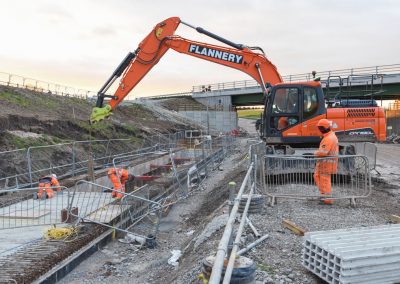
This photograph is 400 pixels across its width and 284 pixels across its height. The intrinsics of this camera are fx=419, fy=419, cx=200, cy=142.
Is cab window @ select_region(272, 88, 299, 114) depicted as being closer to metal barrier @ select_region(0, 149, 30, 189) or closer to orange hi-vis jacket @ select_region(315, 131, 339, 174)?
orange hi-vis jacket @ select_region(315, 131, 339, 174)

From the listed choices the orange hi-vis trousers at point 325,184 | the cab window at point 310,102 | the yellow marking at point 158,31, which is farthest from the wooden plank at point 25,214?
the cab window at point 310,102

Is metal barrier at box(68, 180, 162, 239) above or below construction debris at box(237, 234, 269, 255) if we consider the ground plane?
below

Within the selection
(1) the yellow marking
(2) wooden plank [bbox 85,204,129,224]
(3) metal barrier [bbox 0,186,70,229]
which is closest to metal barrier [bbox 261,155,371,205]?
(2) wooden plank [bbox 85,204,129,224]

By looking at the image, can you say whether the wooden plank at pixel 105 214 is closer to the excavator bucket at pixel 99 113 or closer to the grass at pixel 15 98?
the excavator bucket at pixel 99 113

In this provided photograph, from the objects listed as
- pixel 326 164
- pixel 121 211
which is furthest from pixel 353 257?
pixel 121 211

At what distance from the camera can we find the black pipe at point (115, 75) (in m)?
12.7

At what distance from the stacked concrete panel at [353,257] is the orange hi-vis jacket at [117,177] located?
711 cm

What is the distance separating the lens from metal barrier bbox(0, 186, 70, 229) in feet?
28.0

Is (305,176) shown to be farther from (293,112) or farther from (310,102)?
(310,102)

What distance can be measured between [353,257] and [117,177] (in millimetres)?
8033

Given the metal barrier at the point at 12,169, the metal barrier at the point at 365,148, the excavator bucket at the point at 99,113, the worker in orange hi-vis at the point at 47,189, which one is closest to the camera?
the worker in orange hi-vis at the point at 47,189

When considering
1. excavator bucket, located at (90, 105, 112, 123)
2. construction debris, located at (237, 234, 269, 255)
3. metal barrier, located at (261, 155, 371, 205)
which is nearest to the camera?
construction debris, located at (237, 234, 269, 255)

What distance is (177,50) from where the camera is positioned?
13.5 meters

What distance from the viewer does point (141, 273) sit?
7.33m
